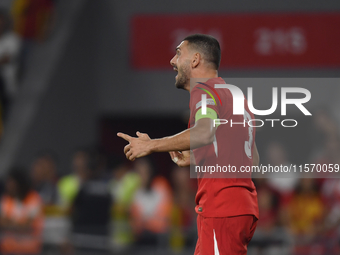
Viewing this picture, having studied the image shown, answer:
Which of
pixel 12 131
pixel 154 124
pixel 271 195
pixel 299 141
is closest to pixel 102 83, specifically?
pixel 154 124

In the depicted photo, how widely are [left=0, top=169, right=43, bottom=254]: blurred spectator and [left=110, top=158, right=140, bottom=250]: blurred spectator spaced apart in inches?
43.0

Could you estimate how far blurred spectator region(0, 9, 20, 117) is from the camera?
10.5m

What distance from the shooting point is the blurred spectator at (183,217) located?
24.9ft

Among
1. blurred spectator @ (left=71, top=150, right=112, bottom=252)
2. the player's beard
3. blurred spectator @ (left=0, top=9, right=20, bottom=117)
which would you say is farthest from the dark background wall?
the player's beard

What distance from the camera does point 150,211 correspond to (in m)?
7.95

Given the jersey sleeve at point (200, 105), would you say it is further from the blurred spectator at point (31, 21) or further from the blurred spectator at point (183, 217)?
the blurred spectator at point (31, 21)

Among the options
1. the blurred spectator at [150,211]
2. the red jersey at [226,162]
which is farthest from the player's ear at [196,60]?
the blurred spectator at [150,211]

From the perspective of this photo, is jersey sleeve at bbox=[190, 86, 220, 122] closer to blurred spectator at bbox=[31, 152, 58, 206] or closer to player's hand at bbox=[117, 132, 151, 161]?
player's hand at bbox=[117, 132, 151, 161]

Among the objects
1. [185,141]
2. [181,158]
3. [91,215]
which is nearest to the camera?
[185,141]

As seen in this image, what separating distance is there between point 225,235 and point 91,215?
15.3ft

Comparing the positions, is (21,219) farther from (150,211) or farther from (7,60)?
(7,60)

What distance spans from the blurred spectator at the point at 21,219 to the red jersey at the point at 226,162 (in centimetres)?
475

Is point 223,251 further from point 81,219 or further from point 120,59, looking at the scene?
point 120,59

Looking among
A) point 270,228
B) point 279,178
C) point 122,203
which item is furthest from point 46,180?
point 279,178
